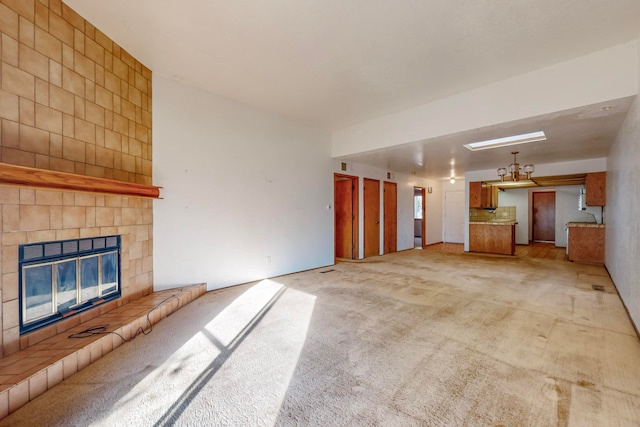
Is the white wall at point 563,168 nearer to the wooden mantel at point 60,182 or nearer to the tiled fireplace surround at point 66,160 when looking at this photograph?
the tiled fireplace surround at point 66,160

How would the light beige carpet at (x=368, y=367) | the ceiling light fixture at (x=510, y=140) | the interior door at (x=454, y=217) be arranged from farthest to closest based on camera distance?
the interior door at (x=454, y=217) < the ceiling light fixture at (x=510, y=140) < the light beige carpet at (x=368, y=367)

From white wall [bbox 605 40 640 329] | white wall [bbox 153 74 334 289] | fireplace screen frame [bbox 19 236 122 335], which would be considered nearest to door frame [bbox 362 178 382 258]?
white wall [bbox 153 74 334 289]

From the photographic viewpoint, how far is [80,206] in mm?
2441

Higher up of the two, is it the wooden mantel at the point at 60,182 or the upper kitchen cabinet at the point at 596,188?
the upper kitchen cabinet at the point at 596,188

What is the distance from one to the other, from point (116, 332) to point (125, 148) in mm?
1878

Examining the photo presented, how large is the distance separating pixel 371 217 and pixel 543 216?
7.70 metres

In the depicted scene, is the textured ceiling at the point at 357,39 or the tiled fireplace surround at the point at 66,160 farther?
the textured ceiling at the point at 357,39

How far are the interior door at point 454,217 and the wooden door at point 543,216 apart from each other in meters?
2.74

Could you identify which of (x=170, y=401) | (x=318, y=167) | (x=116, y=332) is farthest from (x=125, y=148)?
(x=318, y=167)

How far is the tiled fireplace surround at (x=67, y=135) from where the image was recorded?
193 centimetres

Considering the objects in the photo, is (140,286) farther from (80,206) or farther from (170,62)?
(170,62)

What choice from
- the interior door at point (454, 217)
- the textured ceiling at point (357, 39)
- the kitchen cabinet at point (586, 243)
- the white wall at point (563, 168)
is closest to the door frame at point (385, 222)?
the white wall at point (563, 168)

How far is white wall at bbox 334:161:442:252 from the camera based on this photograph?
21.3ft

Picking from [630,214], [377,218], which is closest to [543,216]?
[377,218]
